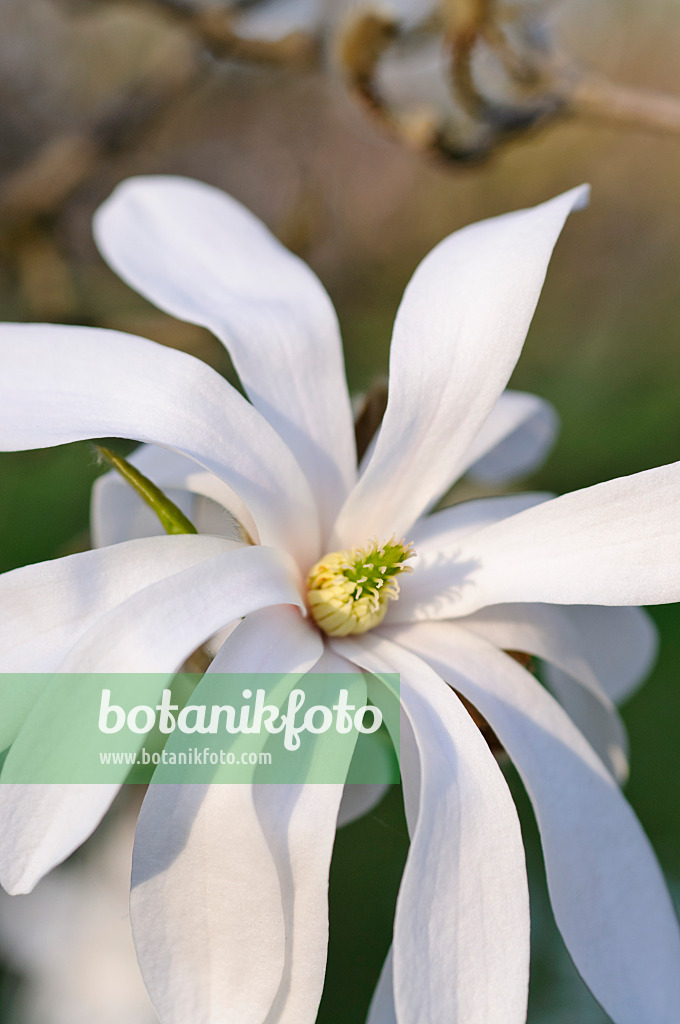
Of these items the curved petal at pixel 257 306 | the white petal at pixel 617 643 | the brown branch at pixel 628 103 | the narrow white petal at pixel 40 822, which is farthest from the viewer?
the brown branch at pixel 628 103

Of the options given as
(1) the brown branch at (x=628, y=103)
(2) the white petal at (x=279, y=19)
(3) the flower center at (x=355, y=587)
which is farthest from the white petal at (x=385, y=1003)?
(2) the white petal at (x=279, y=19)

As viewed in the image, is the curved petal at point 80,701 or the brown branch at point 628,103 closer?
the curved petal at point 80,701

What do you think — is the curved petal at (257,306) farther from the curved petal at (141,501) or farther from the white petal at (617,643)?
the white petal at (617,643)

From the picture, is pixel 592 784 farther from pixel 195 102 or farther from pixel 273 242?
pixel 195 102

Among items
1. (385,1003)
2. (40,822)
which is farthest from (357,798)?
(40,822)

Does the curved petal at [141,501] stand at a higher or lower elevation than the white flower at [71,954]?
higher

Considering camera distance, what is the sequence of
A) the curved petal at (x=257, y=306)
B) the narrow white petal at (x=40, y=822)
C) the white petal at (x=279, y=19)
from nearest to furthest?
1. the narrow white petal at (x=40, y=822)
2. the curved petal at (x=257, y=306)
3. the white petal at (x=279, y=19)

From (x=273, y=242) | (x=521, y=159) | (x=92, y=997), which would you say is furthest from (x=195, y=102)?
(x=92, y=997)
